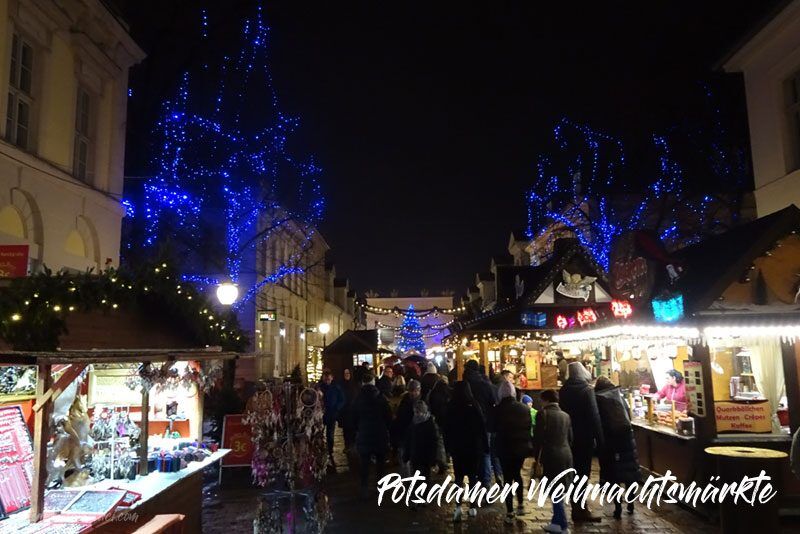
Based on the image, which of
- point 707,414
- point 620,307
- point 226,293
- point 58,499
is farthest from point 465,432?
point 620,307

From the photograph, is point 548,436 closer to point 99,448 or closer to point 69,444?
point 99,448

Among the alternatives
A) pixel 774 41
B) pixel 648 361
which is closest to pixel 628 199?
pixel 774 41

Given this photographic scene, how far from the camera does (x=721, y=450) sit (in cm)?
714

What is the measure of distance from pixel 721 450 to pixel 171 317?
22.6 feet

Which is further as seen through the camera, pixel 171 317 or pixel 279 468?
pixel 171 317

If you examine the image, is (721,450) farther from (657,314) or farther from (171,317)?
(171,317)

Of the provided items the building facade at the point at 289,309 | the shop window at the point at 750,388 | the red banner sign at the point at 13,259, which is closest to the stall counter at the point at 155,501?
the red banner sign at the point at 13,259

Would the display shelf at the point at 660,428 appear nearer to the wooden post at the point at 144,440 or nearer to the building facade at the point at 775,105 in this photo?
the building facade at the point at 775,105

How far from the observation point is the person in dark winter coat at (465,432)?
792cm

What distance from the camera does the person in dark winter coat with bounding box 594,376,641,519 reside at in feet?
25.3

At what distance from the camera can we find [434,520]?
7.83 metres

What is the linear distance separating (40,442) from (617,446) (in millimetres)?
6579

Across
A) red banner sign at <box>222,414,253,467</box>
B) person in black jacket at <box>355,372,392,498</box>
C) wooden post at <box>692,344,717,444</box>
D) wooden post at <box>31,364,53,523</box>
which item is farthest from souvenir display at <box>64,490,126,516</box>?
wooden post at <box>692,344,717,444</box>

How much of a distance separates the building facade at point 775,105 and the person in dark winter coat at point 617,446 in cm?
848
